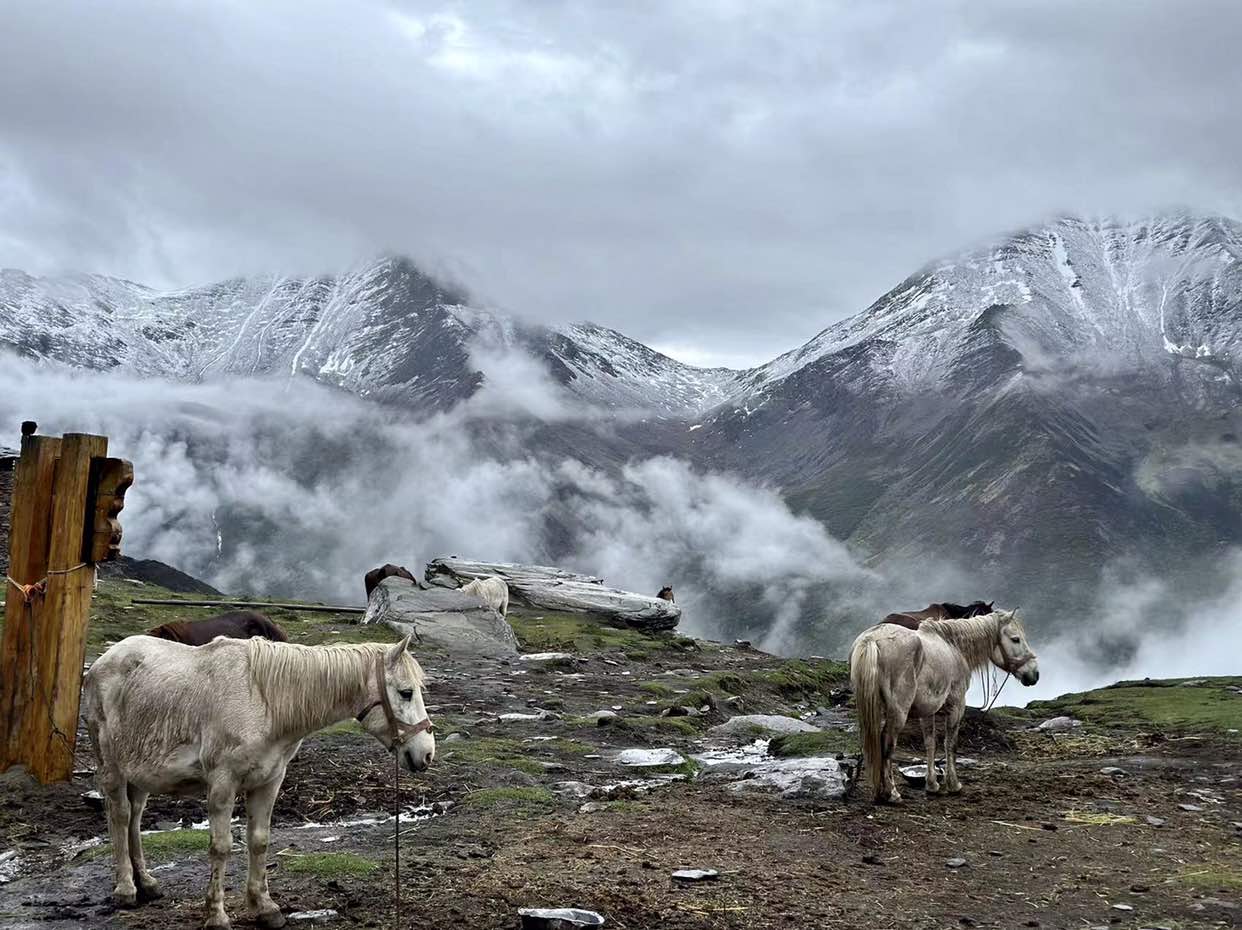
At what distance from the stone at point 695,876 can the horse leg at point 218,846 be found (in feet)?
15.9

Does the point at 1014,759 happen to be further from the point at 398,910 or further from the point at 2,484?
the point at 2,484

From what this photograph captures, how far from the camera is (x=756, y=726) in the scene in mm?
25438

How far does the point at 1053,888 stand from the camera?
11.9 m

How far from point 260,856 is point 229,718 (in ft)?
4.39

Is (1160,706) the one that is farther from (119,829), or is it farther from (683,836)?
(119,829)

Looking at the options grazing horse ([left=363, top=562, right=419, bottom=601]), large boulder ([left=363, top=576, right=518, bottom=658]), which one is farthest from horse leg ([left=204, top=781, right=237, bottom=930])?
grazing horse ([left=363, top=562, right=419, bottom=601])

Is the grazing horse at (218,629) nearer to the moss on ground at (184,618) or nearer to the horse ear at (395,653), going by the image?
the horse ear at (395,653)

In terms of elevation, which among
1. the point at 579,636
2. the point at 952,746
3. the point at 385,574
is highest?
the point at 385,574

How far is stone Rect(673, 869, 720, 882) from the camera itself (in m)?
11.3

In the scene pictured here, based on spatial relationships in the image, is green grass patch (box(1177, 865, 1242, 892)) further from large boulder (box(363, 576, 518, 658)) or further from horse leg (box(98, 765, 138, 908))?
large boulder (box(363, 576, 518, 658))

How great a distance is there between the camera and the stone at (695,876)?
11.3 metres

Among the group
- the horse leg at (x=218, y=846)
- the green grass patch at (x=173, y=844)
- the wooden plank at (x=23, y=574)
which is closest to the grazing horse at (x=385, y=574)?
the wooden plank at (x=23, y=574)

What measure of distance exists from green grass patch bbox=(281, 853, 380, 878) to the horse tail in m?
8.39

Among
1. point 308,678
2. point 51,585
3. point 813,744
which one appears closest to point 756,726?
point 813,744
